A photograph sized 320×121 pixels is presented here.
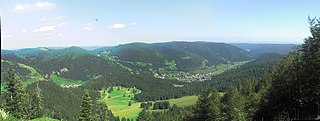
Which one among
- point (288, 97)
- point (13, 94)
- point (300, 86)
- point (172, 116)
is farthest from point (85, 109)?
point (172, 116)

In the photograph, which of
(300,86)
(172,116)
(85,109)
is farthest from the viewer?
(172,116)

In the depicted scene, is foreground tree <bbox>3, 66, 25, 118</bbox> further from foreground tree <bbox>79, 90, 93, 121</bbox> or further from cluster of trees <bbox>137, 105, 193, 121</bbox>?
cluster of trees <bbox>137, 105, 193, 121</bbox>

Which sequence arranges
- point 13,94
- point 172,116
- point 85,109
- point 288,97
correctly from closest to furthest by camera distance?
point 288,97
point 85,109
point 13,94
point 172,116

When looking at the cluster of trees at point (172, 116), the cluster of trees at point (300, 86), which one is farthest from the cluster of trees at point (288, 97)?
the cluster of trees at point (172, 116)

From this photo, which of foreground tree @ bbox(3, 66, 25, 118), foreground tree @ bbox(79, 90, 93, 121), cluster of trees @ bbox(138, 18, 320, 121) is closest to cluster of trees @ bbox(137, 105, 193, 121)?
cluster of trees @ bbox(138, 18, 320, 121)

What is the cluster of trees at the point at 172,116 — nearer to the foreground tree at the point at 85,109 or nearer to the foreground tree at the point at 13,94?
the foreground tree at the point at 85,109

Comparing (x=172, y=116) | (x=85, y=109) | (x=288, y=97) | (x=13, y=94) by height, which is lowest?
(x=172, y=116)

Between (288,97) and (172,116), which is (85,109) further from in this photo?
(172,116)

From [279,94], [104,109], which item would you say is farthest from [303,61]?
[104,109]

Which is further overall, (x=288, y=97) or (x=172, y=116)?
(x=172, y=116)

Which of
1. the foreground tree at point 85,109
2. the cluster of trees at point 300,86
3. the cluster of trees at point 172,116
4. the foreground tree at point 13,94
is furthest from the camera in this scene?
the cluster of trees at point 172,116

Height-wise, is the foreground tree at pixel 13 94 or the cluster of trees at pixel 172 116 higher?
the foreground tree at pixel 13 94

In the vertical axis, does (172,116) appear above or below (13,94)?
below

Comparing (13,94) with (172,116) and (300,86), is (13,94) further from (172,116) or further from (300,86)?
Result: (172,116)
